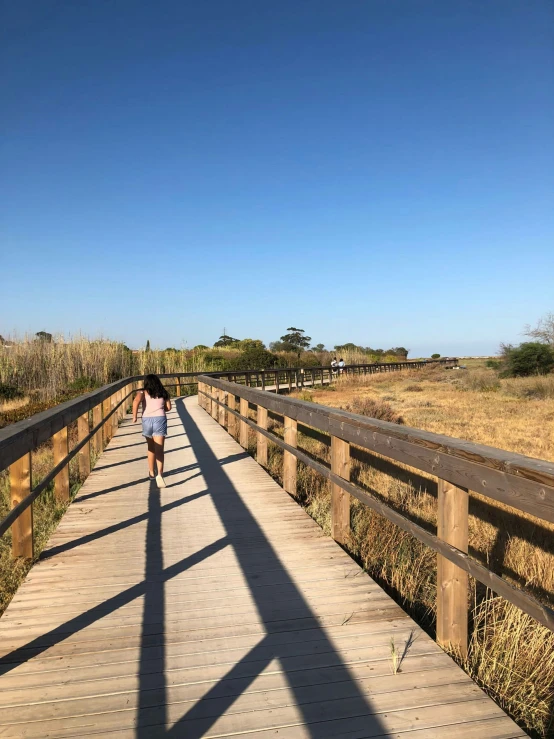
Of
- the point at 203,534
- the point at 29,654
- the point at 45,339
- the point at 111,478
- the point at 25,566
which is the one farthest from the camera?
the point at 45,339

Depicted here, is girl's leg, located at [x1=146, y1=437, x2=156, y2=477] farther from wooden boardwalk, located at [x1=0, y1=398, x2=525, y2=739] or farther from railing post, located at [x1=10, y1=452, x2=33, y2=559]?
railing post, located at [x1=10, y1=452, x2=33, y2=559]

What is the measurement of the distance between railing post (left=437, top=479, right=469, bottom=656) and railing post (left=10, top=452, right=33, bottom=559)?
2912 mm

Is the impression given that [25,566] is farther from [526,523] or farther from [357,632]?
[526,523]

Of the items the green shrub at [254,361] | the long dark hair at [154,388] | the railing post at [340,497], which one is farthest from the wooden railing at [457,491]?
the green shrub at [254,361]

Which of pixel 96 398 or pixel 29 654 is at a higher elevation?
pixel 96 398

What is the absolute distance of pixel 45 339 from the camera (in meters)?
22.9

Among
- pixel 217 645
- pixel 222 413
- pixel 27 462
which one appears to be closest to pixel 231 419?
pixel 222 413

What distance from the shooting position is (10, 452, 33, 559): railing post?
4.13 m

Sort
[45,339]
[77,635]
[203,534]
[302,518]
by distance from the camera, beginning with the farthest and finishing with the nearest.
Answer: [45,339]
[302,518]
[203,534]
[77,635]

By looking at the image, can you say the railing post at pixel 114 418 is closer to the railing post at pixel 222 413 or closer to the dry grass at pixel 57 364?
the railing post at pixel 222 413

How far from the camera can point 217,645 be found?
3029 millimetres

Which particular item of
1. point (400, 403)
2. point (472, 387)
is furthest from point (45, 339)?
point (472, 387)

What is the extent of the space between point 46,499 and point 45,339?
18.0 metres

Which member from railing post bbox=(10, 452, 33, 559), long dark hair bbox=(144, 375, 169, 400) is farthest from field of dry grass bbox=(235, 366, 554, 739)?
railing post bbox=(10, 452, 33, 559)
